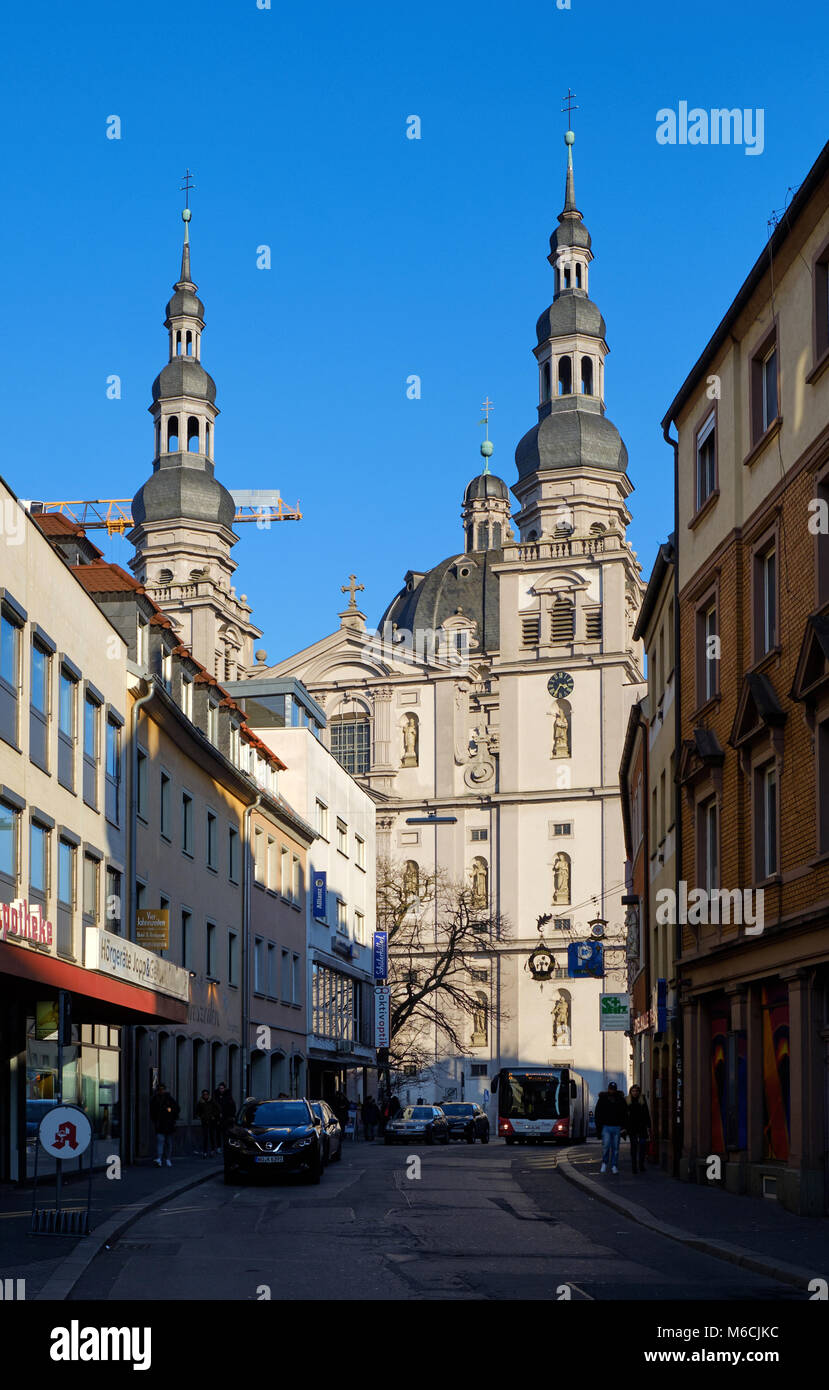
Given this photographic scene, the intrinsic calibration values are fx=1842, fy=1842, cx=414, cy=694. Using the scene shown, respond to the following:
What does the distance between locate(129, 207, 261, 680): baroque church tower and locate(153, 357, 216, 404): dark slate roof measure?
2.3 inches

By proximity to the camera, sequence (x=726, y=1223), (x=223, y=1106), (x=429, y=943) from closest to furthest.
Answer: (x=726, y=1223)
(x=223, y=1106)
(x=429, y=943)

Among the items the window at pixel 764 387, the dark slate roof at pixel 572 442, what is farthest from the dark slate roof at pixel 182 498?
the window at pixel 764 387

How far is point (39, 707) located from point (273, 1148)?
7.55 meters

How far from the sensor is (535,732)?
308 ft

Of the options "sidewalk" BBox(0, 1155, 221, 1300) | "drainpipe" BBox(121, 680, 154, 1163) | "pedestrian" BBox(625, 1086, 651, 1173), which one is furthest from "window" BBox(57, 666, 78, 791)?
"pedestrian" BBox(625, 1086, 651, 1173)

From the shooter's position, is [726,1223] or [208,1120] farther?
[208,1120]

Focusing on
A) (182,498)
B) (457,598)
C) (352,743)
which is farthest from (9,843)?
(457,598)

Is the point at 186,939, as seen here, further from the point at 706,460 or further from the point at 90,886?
the point at 706,460

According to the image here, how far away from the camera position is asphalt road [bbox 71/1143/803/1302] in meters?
13.2

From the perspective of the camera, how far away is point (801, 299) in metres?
22.7

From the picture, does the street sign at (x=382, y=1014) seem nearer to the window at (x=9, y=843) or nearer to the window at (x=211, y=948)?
the window at (x=211, y=948)

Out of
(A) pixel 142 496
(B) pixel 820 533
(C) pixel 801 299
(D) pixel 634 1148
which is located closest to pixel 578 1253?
(B) pixel 820 533

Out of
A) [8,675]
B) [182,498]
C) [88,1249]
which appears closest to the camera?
[88,1249]
